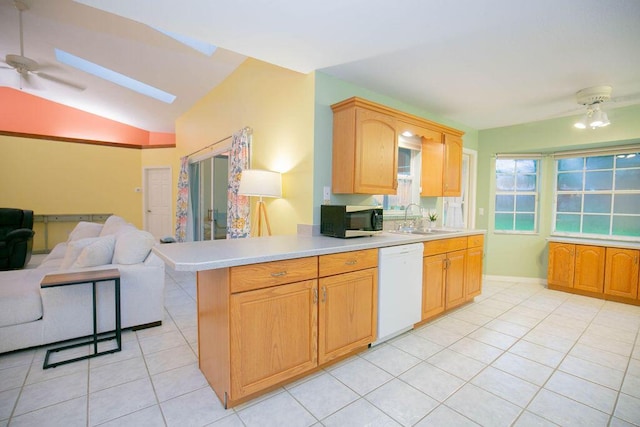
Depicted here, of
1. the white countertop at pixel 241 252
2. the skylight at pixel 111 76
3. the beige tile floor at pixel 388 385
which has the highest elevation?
the skylight at pixel 111 76

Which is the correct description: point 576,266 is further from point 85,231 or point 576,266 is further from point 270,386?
point 85,231

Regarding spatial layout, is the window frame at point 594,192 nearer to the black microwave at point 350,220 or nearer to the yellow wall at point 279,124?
the black microwave at point 350,220

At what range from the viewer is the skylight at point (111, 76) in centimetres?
439

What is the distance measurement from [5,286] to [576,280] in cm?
610

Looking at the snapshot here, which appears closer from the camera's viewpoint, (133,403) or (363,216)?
(133,403)

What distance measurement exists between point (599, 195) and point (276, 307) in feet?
15.5

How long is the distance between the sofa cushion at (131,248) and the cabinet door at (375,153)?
1982 millimetres

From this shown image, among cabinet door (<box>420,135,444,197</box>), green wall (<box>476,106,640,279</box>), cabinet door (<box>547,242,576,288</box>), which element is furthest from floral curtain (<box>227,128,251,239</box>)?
cabinet door (<box>547,242,576,288</box>)

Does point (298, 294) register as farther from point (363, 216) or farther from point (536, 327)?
point (536, 327)

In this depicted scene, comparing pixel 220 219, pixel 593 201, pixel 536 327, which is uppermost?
pixel 593 201

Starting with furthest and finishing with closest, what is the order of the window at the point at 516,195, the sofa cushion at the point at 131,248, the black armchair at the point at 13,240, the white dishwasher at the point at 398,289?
the window at the point at 516,195 → the black armchair at the point at 13,240 → the sofa cushion at the point at 131,248 → the white dishwasher at the point at 398,289

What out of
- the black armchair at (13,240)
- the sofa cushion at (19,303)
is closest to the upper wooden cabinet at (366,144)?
the sofa cushion at (19,303)

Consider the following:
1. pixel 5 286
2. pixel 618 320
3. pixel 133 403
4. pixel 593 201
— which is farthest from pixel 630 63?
pixel 5 286

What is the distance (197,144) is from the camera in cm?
517
